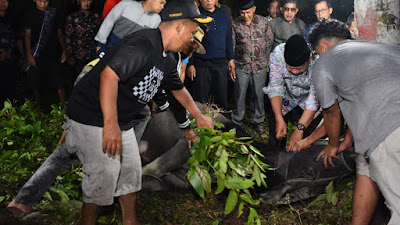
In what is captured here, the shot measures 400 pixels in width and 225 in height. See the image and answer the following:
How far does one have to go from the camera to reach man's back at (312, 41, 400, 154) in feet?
8.59

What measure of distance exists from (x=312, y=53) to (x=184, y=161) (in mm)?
1718

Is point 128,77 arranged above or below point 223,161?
above

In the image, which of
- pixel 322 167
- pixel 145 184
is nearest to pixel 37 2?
pixel 145 184

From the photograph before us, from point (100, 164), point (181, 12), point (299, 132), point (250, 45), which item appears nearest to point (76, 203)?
point (100, 164)

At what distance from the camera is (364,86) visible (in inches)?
106

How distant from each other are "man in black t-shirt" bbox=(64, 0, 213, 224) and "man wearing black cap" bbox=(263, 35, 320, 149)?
1535 mm

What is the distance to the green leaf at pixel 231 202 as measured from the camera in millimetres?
3582

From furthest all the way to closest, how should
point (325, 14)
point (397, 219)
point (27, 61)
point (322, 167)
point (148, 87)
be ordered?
point (27, 61) → point (325, 14) → point (322, 167) → point (148, 87) → point (397, 219)

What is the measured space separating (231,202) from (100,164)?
3.93 ft

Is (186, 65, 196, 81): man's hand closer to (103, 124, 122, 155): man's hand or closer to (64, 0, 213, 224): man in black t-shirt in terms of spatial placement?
(64, 0, 213, 224): man in black t-shirt

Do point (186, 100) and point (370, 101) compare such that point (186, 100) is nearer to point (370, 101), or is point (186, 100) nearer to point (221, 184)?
point (221, 184)

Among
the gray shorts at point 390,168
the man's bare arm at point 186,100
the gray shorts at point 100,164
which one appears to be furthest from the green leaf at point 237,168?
the gray shorts at point 390,168

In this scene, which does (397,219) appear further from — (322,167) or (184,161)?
(184,161)

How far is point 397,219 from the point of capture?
265 cm
